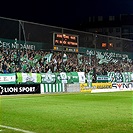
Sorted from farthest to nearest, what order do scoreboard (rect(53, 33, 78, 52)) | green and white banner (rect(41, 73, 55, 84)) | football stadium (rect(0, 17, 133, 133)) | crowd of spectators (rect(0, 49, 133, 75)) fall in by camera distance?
scoreboard (rect(53, 33, 78, 52)) → green and white banner (rect(41, 73, 55, 84)) → crowd of spectators (rect(0, 49, 133, 75)) → football stadium (rect(0, 17, 133, 133))

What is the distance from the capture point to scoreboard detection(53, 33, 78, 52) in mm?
30753

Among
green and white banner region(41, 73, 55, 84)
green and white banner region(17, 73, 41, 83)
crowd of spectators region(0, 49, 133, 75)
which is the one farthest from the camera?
green and white banner region(41, 73, 55, 84)

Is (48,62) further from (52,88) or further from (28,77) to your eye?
(28,77)

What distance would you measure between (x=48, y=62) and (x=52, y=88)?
236 centimetres

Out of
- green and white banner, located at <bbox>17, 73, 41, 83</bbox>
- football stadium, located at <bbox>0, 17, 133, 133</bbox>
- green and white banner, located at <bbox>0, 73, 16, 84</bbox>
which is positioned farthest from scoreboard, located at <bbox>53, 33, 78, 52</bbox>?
green and white banner, located at <bbox>0, 73, 16, 84</bbox>

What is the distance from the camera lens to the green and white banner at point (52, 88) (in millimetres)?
29391

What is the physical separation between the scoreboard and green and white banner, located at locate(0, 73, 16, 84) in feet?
17.4

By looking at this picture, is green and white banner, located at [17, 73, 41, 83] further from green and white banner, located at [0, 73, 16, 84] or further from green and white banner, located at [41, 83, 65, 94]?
green and white banner, located at [41, 83, 65, 94]

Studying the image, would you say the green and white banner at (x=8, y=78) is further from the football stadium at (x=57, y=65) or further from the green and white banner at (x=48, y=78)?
the green and white banner at (x=48, y=78)

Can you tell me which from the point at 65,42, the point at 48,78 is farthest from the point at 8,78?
the point at 65,42

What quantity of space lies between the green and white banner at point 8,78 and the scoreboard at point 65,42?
5.32m

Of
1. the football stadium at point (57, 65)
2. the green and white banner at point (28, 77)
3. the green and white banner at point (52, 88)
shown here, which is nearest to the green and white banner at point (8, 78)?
the football stadium at point (57, 65)

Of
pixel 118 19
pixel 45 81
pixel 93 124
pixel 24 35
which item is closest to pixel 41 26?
pixel 24 35

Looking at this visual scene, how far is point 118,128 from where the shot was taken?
27.6ft
